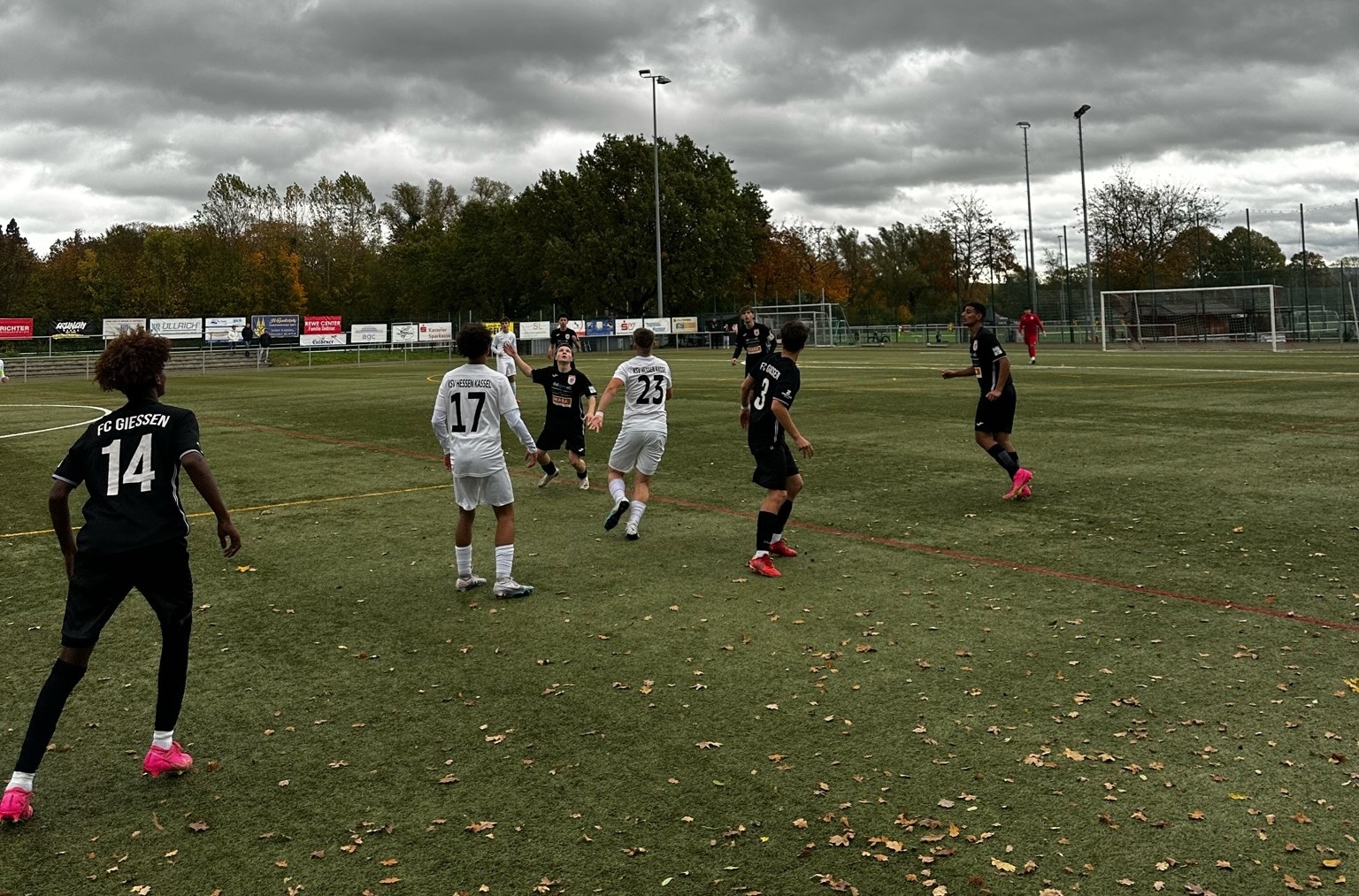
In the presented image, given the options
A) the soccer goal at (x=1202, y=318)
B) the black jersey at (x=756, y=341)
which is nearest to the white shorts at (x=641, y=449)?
the black jersey at (x=756, y=341)

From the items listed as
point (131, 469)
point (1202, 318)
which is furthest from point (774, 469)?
point (1202, 318)

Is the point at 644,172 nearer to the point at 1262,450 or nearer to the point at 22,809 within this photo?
the point at 1262,450

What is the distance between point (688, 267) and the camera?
72.1 meters

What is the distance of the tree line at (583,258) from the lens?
6569cm

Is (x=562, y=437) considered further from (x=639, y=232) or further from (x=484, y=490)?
(x=639, y=232)

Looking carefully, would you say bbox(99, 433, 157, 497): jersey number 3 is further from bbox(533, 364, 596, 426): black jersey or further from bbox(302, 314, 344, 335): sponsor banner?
bbox(302, 314, 344, 335): sponsor banner

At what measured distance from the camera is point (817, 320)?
6900 centimetres

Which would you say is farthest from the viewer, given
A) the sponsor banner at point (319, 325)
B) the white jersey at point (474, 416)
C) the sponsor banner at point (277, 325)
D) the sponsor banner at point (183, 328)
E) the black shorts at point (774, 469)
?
the sponsor banner at point (319, 325)

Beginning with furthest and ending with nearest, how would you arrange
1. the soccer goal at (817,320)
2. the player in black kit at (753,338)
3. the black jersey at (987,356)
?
1. the soccer goal at (817,320)
2. the player in black kit at (753,338)
3. the black jersey at (987,356)

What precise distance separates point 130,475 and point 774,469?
481 cm

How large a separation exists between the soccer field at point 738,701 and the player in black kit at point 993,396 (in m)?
0.52

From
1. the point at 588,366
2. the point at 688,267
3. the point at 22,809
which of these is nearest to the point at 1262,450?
the point at 22,809

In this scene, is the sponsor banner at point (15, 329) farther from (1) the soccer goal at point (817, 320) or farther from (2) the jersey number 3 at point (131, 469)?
(2) the jersey number 3 at point (131, 469)

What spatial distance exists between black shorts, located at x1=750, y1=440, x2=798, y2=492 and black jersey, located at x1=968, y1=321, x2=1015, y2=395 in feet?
11.7
